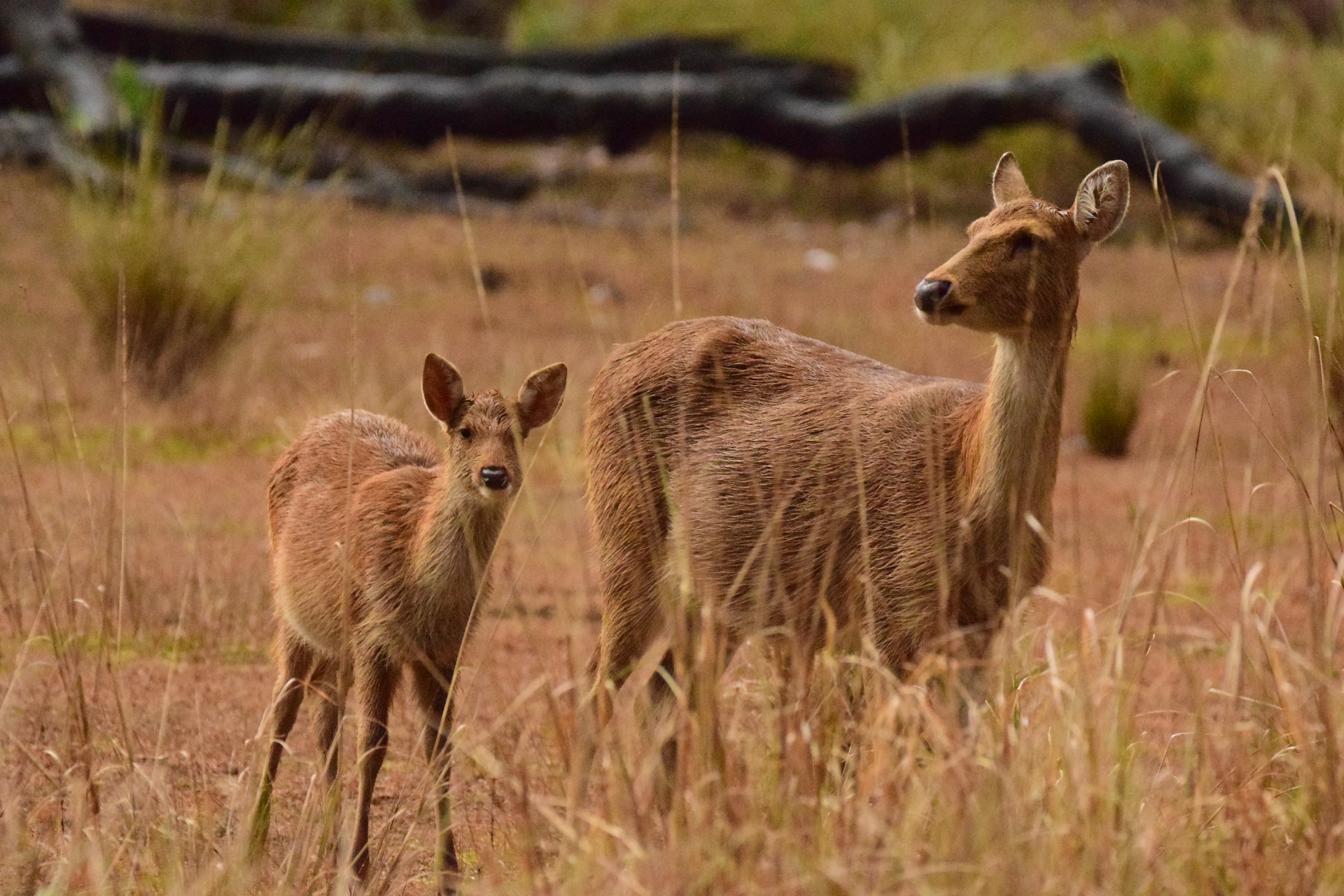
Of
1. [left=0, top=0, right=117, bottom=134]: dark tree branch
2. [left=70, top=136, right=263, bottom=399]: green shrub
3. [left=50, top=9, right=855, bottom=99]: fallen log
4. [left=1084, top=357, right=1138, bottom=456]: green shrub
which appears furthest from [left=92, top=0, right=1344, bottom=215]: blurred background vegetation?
[left=70, top=136, right=263, bottom=399]: green shrub

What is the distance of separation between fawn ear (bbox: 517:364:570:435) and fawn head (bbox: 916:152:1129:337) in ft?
3.29

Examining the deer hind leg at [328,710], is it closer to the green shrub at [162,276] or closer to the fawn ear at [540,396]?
the fawn ear at [540,396]

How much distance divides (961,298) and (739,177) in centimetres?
1274

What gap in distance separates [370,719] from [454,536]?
0.47m

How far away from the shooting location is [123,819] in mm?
4164

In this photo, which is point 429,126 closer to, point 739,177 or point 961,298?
point 739,177

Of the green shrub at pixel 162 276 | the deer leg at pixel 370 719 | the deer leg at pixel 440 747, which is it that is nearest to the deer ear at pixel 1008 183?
the deer leg at pixel 440 747

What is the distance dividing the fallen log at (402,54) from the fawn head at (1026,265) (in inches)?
437

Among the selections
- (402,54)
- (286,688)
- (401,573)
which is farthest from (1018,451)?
(402,54)

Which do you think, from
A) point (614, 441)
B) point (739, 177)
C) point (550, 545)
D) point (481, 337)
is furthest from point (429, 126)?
point (614, 441)

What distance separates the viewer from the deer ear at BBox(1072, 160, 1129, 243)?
402 cm

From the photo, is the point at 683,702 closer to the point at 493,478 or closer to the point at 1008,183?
the point at 493,478

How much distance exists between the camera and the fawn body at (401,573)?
14.2 feet

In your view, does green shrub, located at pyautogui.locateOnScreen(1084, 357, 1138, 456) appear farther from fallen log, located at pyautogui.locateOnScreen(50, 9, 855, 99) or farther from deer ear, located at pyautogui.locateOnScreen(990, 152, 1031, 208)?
fallen log, located at pyautogui.locateOnScreen(50, 9, 855, 99)
